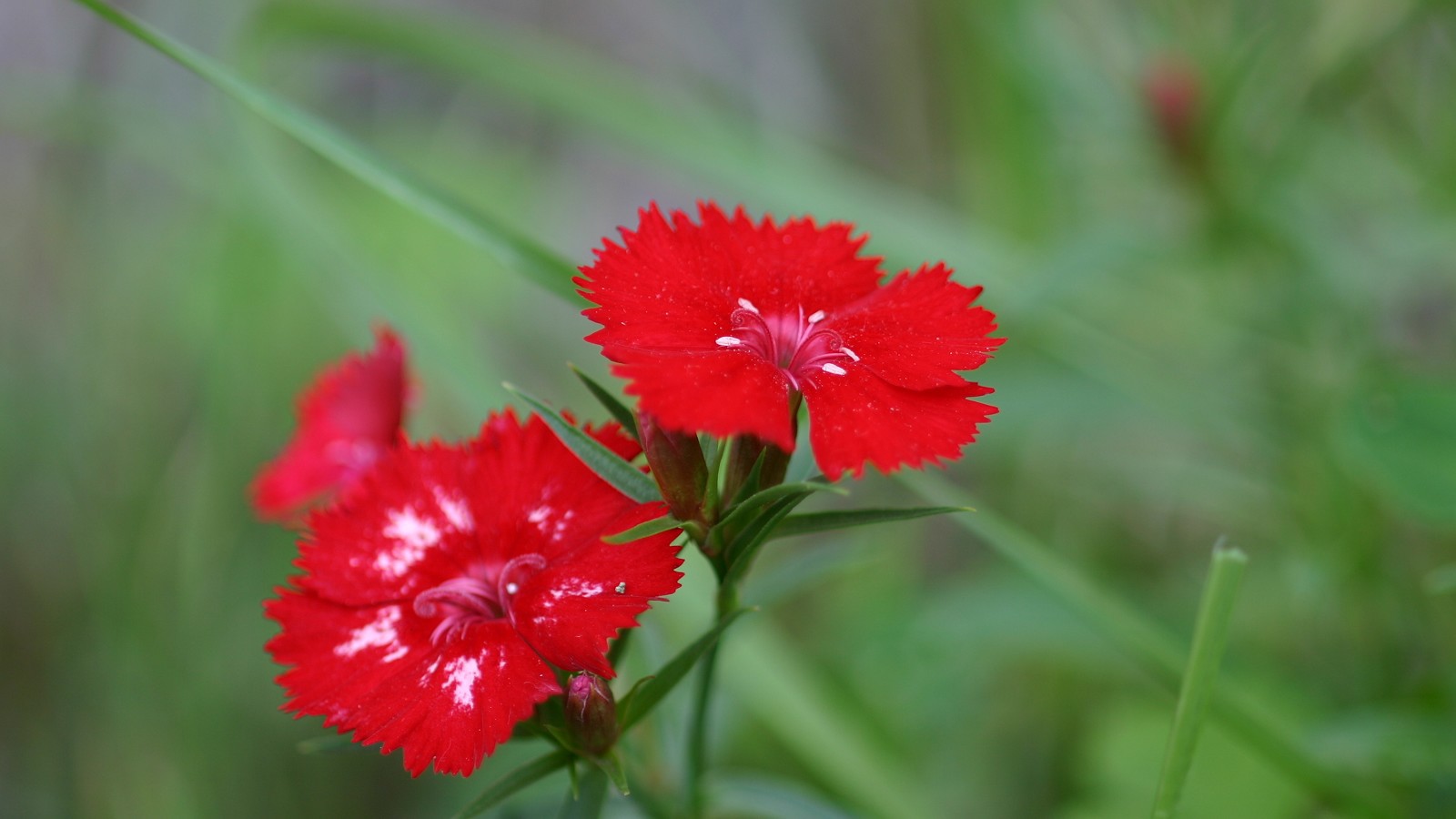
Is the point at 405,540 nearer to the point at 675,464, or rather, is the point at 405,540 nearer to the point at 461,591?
the point at 461,591

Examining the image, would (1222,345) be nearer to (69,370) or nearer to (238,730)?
(238,730)

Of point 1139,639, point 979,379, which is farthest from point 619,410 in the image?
point 979,379

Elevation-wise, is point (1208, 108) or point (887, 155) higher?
point (887, 155)

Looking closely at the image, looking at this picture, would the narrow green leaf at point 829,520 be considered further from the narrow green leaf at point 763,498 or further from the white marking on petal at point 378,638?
the white marking on petal at point 378,638

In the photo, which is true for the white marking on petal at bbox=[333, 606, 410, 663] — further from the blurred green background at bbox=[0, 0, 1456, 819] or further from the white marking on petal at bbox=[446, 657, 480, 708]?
the blurred green background at bbox=[0, 0, 1456, 819]

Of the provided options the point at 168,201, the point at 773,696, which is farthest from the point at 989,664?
the point at 168,201

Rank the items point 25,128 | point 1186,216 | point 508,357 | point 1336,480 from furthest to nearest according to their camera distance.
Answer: point 508,357, point 25,128, point 1186,216, point 1336,480
